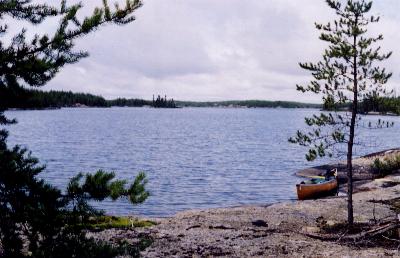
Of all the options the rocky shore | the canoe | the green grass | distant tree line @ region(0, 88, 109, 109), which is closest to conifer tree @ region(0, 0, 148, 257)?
distant tree line @ region(0, 88, 109, 109)

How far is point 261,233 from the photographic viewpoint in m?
19.6

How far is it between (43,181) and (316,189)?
33.1 meters

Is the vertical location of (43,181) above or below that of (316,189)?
above

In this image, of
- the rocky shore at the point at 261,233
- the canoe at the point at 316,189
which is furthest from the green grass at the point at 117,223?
the canoe at the point at 316,189

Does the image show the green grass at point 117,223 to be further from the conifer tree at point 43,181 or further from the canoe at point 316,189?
the canoe at point 316,189

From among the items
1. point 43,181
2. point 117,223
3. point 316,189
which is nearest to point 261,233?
point 117,223

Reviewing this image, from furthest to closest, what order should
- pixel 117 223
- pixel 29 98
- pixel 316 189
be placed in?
1. pixel 316 189
2. pixel 117 223
3. pixel 29 98

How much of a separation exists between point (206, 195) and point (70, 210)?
34.7 m

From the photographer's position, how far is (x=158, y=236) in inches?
743

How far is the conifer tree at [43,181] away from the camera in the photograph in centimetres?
734

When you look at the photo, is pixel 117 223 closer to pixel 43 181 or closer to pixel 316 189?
pixel 43 181

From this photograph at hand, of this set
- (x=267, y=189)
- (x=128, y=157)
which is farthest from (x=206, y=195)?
(x=128, y=157)

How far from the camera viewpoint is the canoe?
37781 millimetres

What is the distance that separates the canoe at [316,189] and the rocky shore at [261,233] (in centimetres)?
774
